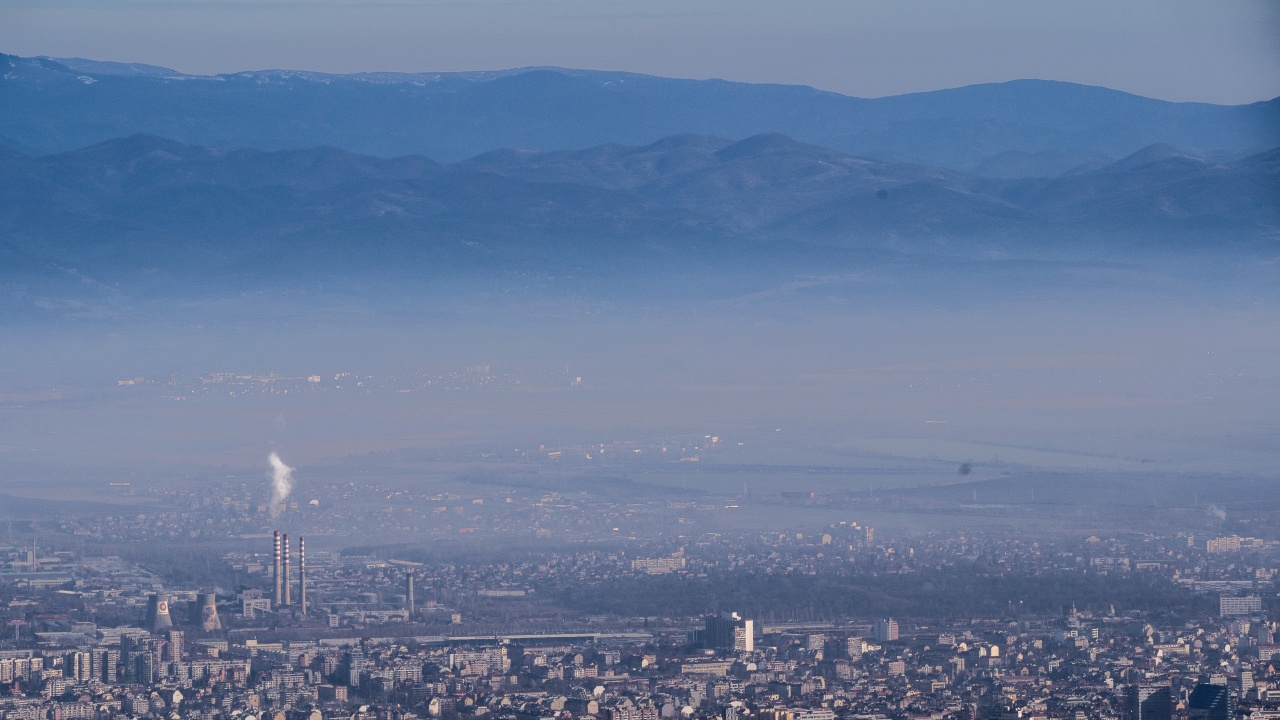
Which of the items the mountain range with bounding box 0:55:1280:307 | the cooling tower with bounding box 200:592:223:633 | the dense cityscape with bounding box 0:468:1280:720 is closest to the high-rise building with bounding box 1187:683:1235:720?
the dense cityscape with bounding box 0:468:1280:720

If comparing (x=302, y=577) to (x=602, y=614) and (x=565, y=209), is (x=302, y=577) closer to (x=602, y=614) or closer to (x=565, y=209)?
(x=602, y=614)

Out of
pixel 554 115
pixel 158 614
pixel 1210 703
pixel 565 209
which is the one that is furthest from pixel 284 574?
pixel 554 115

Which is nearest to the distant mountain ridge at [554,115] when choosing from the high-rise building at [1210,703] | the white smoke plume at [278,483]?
the white smoke plume at [278,483]

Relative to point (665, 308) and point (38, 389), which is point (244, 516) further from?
point (665, 308)

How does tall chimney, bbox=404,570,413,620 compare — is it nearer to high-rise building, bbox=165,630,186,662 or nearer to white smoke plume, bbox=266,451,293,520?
high-rise building, bbox=165,630,186,662

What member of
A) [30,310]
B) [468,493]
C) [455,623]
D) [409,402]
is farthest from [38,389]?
[455,623]

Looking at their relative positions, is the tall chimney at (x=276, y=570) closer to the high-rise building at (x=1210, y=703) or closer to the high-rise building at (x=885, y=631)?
the high-rise building at (x=885, y=631)
